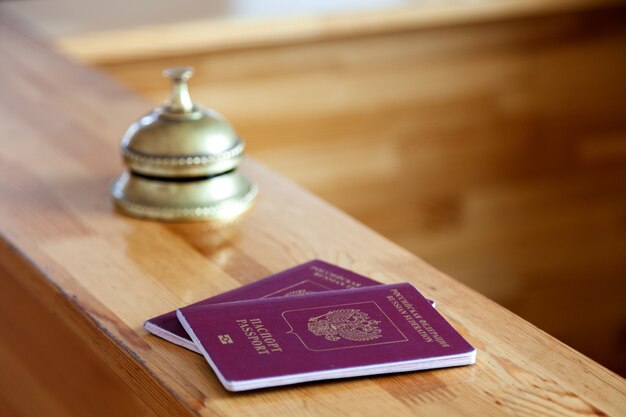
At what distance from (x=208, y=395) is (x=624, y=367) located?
2.08 m

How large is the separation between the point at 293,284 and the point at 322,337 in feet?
0.45

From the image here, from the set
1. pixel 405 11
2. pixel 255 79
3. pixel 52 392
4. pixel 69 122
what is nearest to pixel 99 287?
pixel 52 392

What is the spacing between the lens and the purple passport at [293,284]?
102cm

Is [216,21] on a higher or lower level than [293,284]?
higher

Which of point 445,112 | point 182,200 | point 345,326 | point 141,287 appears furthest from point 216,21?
point 345,326

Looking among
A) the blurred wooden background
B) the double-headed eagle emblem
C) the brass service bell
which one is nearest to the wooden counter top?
the blurred wooden background

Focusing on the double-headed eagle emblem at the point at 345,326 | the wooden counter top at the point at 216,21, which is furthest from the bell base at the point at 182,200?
the wooden counter top at the point at 216,21

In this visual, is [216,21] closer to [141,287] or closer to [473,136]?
[473,136]

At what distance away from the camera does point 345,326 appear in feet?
3.17

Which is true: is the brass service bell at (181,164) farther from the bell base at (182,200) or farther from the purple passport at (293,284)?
the purple passport at (293,284)

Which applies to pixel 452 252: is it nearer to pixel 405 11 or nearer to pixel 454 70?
pixel 454 70

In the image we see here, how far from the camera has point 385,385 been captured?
915mm

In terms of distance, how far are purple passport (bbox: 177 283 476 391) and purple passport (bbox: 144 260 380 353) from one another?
0.04 metres

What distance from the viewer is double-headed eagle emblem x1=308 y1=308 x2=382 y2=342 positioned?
95 cm
